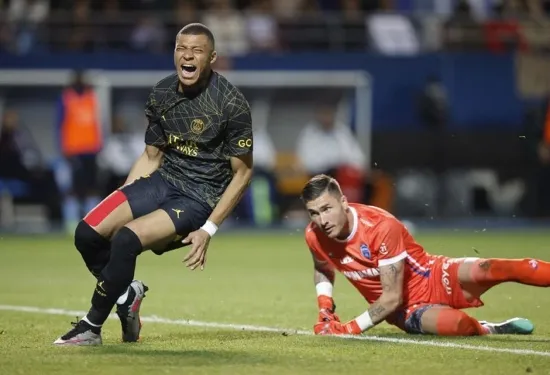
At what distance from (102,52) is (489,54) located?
6724 mm

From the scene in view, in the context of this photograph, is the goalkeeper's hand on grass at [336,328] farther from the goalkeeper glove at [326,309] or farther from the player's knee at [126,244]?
the player's knee at [126,244]

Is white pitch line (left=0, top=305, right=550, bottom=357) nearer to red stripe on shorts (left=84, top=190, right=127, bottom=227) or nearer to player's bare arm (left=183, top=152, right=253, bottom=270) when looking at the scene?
player's bare arm (left=183, top=152, right=253, bottom=270)

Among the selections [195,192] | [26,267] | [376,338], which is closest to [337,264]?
[376,338]

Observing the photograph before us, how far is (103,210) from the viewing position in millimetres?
7902

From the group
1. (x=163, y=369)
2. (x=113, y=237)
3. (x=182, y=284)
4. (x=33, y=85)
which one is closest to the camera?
(x=163, y=369)

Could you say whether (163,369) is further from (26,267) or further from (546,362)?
(26,267)

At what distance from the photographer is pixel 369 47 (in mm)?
22547

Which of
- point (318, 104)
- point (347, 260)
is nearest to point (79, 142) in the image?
point (318, 104)

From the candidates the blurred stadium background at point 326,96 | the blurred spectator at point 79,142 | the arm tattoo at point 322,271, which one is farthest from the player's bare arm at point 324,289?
the blurred stadium background at point 326,96

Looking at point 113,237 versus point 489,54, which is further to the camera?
point 489,54

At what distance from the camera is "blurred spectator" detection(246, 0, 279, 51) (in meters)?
22.2

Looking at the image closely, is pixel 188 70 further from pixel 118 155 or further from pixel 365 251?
pixel 118 155

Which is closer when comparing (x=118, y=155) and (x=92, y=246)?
(x=92, y=246)

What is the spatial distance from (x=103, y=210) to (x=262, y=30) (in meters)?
14.7
